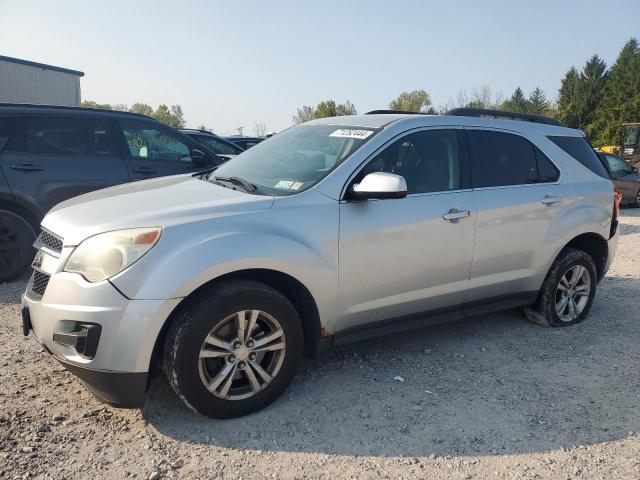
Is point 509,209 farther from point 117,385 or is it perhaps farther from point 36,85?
point 36,85

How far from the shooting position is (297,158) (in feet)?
12.2

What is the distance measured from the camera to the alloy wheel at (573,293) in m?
4.68

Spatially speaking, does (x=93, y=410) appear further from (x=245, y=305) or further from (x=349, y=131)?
(x=349, y=131)

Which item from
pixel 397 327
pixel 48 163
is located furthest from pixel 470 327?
pixel 48 163

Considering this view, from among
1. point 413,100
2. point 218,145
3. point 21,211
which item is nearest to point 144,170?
point 21,211

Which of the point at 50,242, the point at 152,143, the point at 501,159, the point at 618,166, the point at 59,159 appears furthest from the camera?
the point at 618,166

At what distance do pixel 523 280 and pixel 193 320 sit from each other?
2805mm

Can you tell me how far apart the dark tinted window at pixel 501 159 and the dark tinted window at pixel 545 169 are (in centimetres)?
5

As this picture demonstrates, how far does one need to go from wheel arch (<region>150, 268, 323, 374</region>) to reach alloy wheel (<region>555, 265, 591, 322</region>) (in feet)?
8.27

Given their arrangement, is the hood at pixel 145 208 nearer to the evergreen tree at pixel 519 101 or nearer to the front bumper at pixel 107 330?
the front bumper at pixel 107 330

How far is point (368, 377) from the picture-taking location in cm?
362

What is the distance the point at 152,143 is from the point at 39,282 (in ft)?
12.0

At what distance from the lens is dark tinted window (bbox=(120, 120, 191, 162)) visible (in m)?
6.18

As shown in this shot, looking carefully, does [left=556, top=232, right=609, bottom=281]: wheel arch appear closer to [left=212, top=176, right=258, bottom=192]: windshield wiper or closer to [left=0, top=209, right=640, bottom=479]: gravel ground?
[left=0, top=209, right=640, bottom=479]: gravel ground
